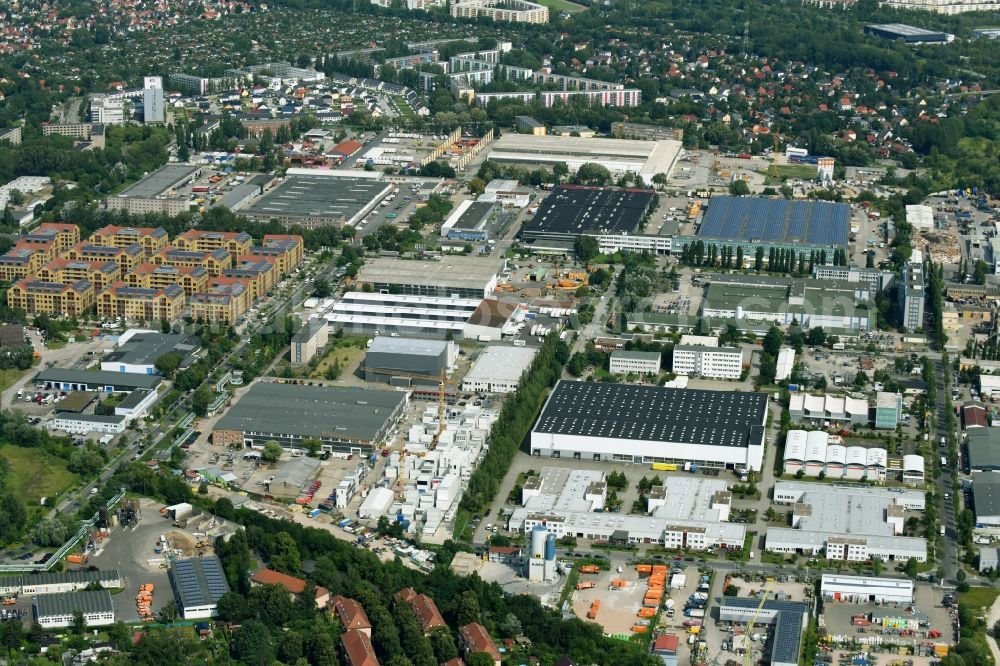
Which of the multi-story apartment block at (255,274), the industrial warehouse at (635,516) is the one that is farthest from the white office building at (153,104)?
the industrial warehouse at (635,516)

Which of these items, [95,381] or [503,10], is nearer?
[95,381]

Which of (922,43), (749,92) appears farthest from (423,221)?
(922,43)

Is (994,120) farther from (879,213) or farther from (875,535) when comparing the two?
(875,535)

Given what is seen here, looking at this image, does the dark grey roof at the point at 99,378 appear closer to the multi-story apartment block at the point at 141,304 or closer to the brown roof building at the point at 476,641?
the multi-story apartment block at the point at 141,304

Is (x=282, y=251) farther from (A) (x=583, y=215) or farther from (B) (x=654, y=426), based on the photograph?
(B) (x=654, y=426)

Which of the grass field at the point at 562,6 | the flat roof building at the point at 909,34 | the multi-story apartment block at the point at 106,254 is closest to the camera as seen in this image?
the multi-story apartment block at the point at 106,254

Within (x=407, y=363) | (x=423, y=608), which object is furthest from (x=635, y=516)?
(x=407, y=363)
